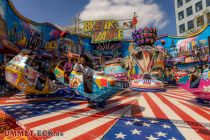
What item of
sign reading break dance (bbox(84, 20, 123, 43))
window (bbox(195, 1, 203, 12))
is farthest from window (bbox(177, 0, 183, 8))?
sign reading break dance (bbox(84, 20, 123, 43))

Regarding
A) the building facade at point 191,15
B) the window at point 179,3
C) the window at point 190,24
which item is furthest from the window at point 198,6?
the window at point 179,3

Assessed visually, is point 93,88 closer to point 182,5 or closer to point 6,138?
point 6,138

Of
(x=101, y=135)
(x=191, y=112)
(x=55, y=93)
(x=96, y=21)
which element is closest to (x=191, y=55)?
(x=96, y=21)

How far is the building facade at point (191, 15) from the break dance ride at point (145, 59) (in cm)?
2571

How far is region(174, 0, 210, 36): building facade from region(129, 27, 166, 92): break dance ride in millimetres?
25705

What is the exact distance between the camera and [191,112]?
16.2 ft

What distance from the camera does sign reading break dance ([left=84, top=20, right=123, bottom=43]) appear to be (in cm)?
2411

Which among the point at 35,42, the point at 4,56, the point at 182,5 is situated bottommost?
the point at 4,56

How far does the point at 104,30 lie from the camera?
24984 millimetres

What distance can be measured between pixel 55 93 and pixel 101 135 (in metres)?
4.88

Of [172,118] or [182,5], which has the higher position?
[182,5]

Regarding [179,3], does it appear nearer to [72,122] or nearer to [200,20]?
[200,20]

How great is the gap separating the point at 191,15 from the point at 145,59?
112 feet

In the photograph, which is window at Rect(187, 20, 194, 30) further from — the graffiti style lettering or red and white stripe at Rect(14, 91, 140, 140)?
red and white stripe at Rect(14, 91, 140, 140)
